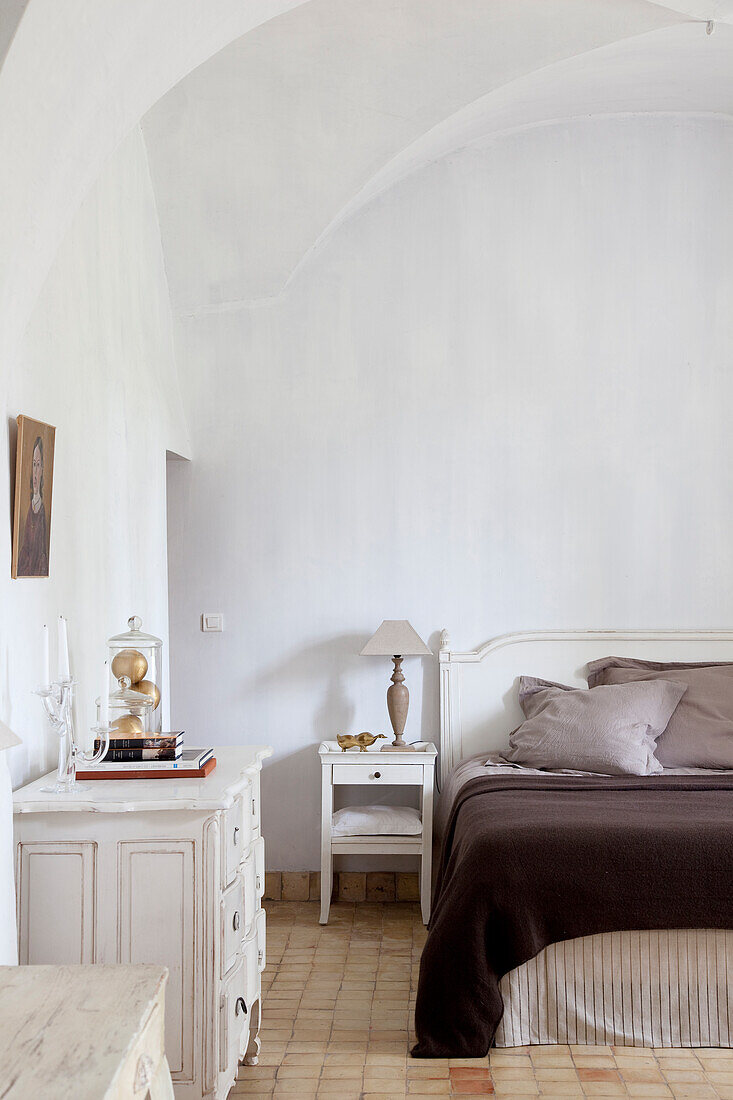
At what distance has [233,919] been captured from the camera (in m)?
2.35

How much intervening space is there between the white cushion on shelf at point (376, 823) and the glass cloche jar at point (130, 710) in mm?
1474

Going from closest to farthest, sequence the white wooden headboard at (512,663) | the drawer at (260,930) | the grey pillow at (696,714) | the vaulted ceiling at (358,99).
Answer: the drawer at (260,930), the vaulted ceiling at (358,99), the grey pillow at (696,714), the white wooden headboard at (512,663)

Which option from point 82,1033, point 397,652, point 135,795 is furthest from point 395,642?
point 82,1033

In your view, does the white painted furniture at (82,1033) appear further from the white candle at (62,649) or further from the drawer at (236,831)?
the white candle at (62,649)

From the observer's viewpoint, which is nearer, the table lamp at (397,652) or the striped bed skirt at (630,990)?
the striped bed skirt at (630,990)

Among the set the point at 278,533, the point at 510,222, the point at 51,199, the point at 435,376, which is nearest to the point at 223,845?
the point at 51,199

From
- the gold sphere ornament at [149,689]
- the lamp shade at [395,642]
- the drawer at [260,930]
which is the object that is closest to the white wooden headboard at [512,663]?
the lamp shade at [395,642]

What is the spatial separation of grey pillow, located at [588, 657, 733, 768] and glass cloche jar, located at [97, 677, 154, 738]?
84.7 inches

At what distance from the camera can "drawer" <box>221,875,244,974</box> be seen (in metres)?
2.26

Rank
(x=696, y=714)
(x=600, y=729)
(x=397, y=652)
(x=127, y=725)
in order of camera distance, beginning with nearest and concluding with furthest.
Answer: (x=127, y=725) < (x=600, y=729) < (x=696, y=714) < (x=397, y=652)

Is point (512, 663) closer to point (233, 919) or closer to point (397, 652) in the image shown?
point (397, 652)

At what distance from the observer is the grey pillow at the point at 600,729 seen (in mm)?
3713

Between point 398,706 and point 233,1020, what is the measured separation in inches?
75.2

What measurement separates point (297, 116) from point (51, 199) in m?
1.97
